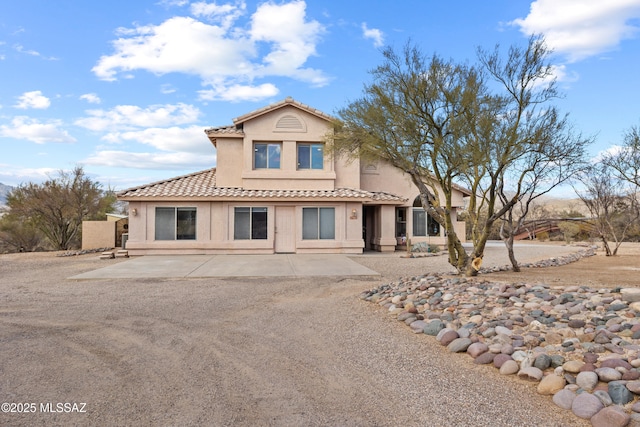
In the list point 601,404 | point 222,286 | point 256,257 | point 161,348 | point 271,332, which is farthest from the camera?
point 256,257

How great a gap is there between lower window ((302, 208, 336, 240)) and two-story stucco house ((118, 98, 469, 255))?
45 millimetres

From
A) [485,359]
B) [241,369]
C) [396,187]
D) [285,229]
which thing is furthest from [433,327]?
[396,187]

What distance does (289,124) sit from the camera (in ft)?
68.1

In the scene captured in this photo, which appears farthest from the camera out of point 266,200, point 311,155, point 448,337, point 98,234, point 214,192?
point 98,234

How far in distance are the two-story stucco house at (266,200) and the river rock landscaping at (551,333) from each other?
36.7ft

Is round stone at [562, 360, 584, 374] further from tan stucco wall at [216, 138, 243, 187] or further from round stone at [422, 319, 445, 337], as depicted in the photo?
tan stucco wall at [216, 138, 243, 187]

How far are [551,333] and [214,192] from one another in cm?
1591

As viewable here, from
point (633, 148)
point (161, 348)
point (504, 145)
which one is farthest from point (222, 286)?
point (633, 148)

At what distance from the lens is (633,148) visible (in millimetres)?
15547

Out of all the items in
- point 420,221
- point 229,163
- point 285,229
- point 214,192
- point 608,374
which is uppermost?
point 229,163

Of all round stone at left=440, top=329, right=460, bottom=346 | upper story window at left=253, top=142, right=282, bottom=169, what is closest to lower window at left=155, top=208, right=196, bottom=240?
upper story window at left=253, top=142, right=282, bottom=169

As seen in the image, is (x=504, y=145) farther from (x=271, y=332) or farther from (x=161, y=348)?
(x=161, y=348)

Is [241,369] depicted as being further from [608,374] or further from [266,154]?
[266,154]

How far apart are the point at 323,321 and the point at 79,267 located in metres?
11.5
